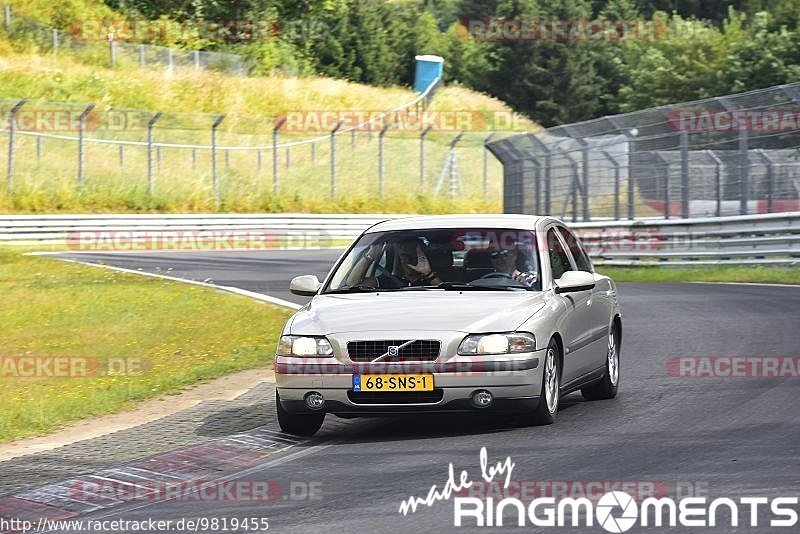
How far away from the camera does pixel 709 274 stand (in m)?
26.6

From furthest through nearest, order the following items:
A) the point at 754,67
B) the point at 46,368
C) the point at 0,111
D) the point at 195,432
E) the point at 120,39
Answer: the point at 120,39 → the point at 754,67 → the point at 0,111 → the point at 46,368 → the point at 195,432

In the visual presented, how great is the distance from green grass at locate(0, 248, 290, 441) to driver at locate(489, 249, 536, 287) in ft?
11.6

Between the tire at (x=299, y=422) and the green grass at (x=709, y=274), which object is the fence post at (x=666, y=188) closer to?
the green grass at (x=709, y=274)

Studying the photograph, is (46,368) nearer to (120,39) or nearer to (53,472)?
(53,472)

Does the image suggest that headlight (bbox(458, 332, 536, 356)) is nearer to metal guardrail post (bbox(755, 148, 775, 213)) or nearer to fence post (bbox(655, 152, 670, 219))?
metal guardrail post (bbox(755, 148, 775, 213))

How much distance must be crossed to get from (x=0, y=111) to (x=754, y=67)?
2991 cm

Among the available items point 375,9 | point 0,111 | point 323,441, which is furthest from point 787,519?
point 375,9

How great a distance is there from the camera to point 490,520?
266 inches

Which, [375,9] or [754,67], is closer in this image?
[754,67]

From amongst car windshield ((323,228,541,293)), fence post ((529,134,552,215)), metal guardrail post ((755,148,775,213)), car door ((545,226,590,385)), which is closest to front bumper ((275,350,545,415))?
car door ((545,226,590,385))

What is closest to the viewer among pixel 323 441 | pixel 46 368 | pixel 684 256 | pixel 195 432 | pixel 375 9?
pixel 323 441

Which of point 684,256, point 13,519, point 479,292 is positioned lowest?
point 684,256

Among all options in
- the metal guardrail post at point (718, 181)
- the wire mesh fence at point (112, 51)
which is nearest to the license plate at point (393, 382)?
the metal guardrail post at point (718, 181)

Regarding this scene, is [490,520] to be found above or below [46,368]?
above
